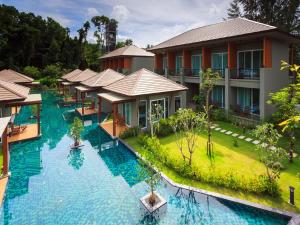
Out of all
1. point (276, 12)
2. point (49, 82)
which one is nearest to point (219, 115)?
point (276, 12)

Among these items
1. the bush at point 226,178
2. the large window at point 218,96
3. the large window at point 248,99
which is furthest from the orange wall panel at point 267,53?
the bush at point 226,178

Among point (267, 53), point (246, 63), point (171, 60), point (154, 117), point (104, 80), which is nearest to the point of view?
point (267, 53)

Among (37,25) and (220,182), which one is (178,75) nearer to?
(220,182)

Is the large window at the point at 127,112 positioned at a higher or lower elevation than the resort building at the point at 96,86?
lower

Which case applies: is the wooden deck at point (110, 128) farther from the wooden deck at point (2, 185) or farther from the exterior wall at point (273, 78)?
the exterior wall at point (273, 78)

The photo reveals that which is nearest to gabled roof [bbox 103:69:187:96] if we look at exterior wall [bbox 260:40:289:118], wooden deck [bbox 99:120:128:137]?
wooden deck [bbox 99:120:128:137]

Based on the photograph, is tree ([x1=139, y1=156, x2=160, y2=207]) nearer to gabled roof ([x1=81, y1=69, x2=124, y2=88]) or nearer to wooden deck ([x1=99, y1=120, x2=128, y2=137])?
wooden deck ([x1=99, y1=120, x2=128, y2=137])

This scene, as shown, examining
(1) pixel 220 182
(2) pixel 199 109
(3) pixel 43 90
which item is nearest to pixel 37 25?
(3) pixel 43 90

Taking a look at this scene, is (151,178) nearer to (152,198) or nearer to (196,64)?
(152,198)
